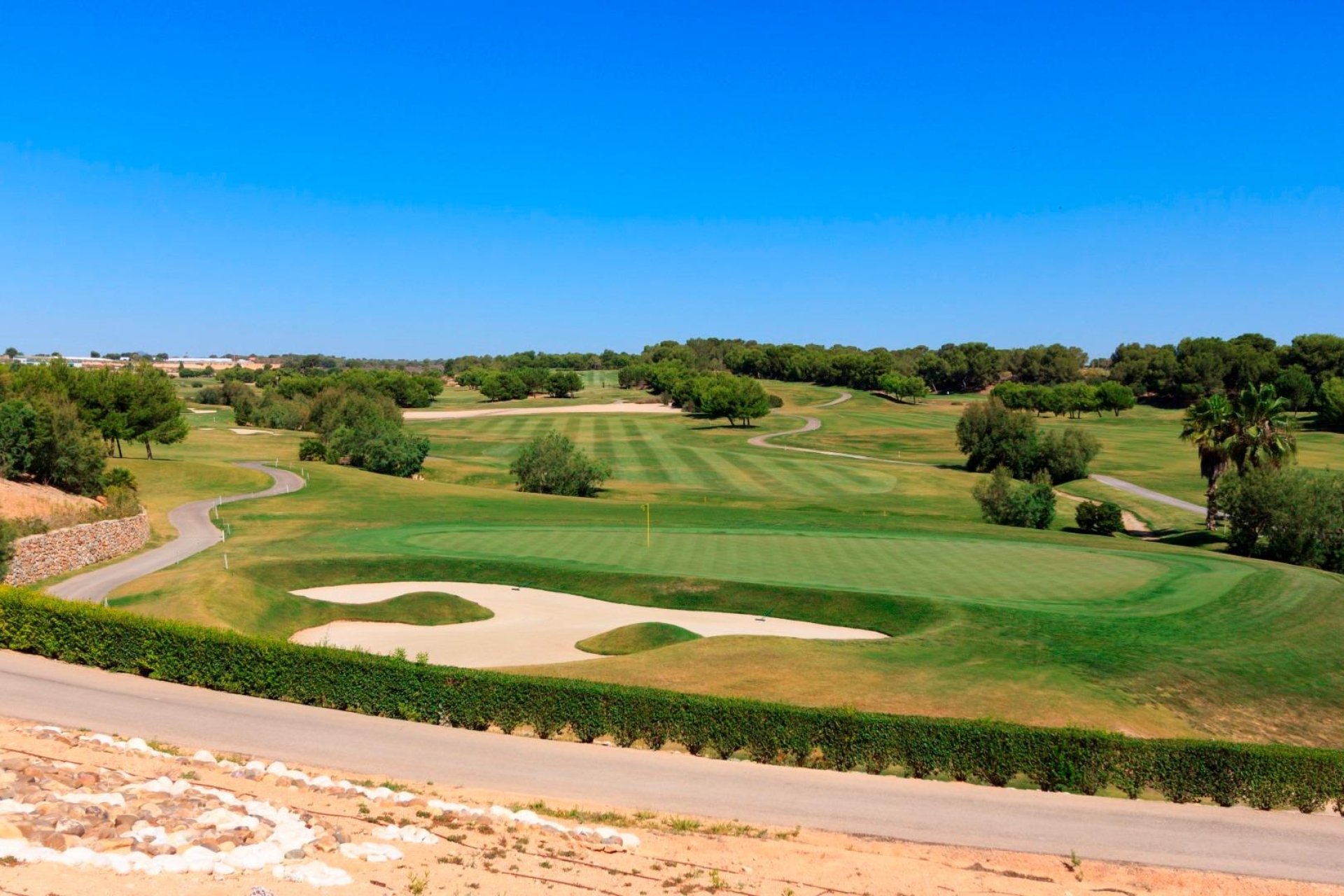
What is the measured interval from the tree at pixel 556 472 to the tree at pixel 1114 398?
121 metres

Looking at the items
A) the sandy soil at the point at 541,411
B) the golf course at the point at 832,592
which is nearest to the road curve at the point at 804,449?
the golf course at the point at 832,592

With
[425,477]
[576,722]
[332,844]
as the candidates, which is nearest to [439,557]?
[576,722]

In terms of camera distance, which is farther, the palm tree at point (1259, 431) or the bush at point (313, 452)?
the bush at point (313, 452)

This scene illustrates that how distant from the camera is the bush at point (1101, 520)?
6650cm

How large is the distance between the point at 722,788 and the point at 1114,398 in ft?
552

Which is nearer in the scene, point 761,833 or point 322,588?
point 761,833

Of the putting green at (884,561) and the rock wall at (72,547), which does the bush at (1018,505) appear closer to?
the putting green at (884,561)

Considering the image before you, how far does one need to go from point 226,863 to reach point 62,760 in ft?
21.3

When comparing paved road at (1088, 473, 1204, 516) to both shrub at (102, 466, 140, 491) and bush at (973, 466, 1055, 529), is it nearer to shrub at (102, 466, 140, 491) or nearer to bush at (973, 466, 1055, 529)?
bush at (973, 466, 1055, 529)

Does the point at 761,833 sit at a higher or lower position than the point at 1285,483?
lower

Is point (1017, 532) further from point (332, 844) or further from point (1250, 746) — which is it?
point (332, 844)

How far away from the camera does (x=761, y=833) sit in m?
16.8

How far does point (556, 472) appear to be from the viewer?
79812 millimetres

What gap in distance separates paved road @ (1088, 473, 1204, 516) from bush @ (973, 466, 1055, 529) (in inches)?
766
